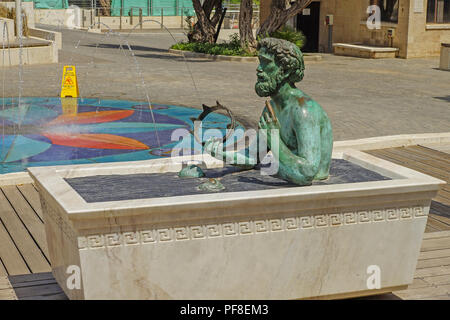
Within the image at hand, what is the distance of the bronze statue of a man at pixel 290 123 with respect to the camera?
4.93m

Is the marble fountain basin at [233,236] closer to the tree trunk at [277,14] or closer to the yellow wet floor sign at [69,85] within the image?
the yellow wet floor sign at [69,85]

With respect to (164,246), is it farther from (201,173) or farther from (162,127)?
(162,127)

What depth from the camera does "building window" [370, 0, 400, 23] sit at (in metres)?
27.5

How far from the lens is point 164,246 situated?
14.6 feet

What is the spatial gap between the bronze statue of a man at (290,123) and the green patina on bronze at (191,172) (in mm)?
290

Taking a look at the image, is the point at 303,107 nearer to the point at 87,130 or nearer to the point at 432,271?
the point at 432,271

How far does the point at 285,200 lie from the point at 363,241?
0.68 m

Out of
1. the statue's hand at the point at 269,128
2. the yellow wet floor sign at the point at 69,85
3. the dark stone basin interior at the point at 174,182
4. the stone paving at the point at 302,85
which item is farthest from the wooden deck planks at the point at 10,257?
the yellow wet floor sign at the point at 69,85

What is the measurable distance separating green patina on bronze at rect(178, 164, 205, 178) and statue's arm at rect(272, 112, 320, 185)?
64 centimetres

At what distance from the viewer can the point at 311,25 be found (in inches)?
1253

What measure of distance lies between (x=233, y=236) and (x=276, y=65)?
1.23 m

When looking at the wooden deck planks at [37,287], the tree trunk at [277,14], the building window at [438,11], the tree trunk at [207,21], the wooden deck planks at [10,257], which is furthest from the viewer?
the tree trunk at [207,21]

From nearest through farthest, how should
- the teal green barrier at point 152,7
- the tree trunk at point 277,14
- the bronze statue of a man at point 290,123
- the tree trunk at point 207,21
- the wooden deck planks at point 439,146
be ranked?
the bronze statue of a man at point 290,123, the wooden deck planks at point 439,146, the tree trunk at point 277,14, the tree trunk at point 207,21, the teal green barrier at point 152,7
